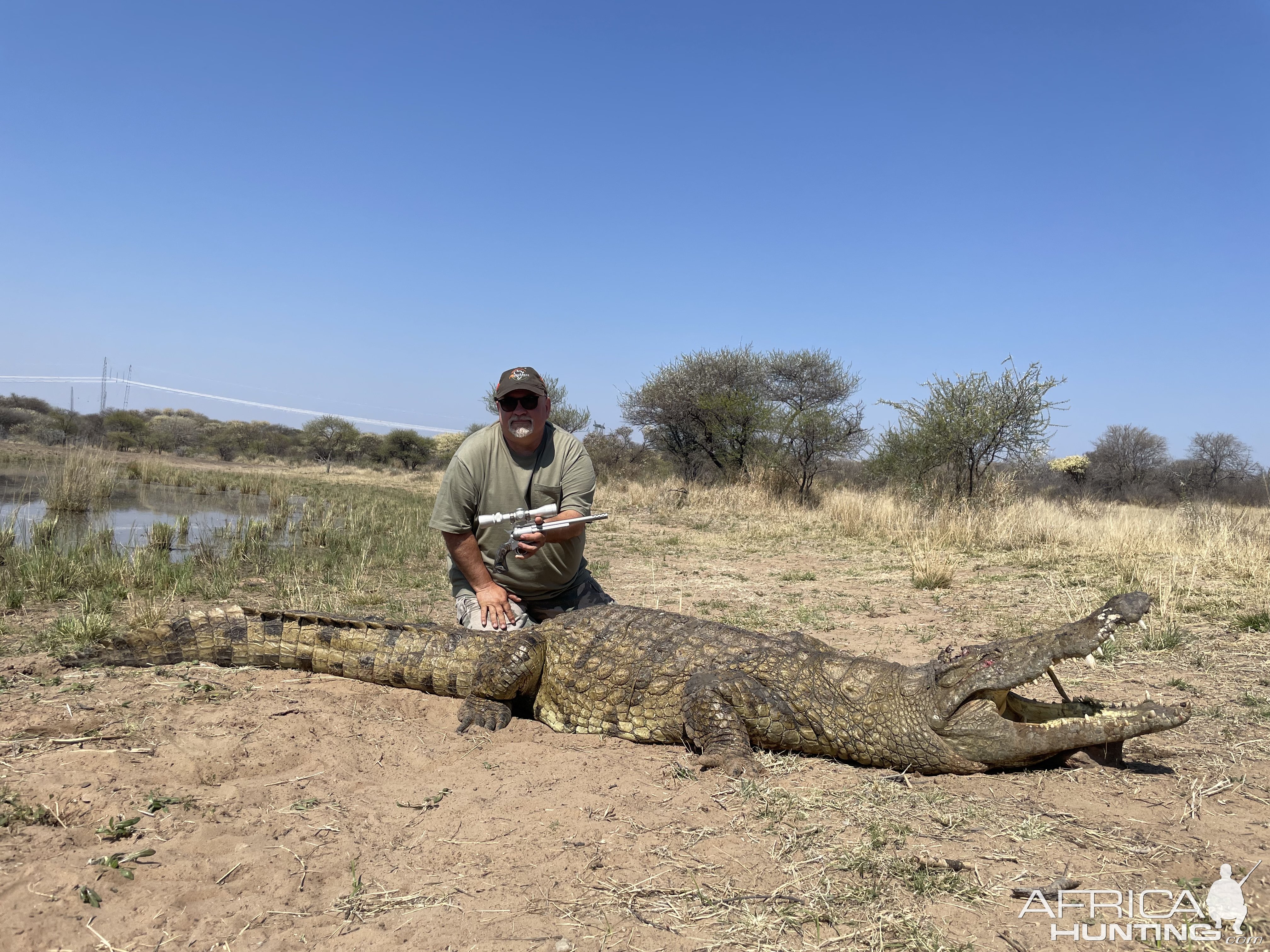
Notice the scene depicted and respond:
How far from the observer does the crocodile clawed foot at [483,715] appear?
3.74 m

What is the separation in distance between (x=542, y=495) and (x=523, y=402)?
0.61 metres

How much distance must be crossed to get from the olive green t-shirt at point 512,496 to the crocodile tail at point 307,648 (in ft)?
2.01

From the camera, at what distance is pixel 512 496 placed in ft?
14.5

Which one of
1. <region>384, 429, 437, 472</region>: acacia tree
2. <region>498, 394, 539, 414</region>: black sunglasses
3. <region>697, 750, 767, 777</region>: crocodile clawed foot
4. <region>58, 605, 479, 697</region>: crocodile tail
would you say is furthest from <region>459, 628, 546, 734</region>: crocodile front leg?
<region>384, 429, 437, 472</region>: acacia tree

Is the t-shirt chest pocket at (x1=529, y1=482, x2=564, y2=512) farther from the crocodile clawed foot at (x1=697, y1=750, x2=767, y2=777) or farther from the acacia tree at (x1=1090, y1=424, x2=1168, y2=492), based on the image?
the acacia tree at (x1=1090, y1=424, x2=1168, y2=492)

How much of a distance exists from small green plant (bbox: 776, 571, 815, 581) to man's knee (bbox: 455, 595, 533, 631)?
15.6 ft

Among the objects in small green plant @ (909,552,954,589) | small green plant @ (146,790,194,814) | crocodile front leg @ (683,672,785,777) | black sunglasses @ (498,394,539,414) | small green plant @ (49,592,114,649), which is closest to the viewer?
small green plant @ (146,790,194,814)

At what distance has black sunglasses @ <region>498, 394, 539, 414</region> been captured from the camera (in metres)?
4.26

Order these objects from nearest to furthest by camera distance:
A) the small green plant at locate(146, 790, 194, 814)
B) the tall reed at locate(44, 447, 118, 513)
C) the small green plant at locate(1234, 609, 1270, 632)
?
1. the small green plant at locate(146, 790, 194, 814)
2. the small green plant at locate(1234, 609, 1270, 632)
3. the tall reed at locate(44, 447, 118, 513)

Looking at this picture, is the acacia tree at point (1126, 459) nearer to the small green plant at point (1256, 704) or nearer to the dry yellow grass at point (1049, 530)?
the dry yellow grass at point (1049, 530)

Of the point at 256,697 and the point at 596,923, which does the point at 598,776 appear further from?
the point at 256,697

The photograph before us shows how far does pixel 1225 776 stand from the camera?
2.90 meters

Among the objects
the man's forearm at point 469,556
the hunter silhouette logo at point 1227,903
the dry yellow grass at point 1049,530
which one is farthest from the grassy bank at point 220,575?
the dry yellow grass at point 1049,530

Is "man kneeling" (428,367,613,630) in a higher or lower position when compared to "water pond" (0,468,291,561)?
higher
